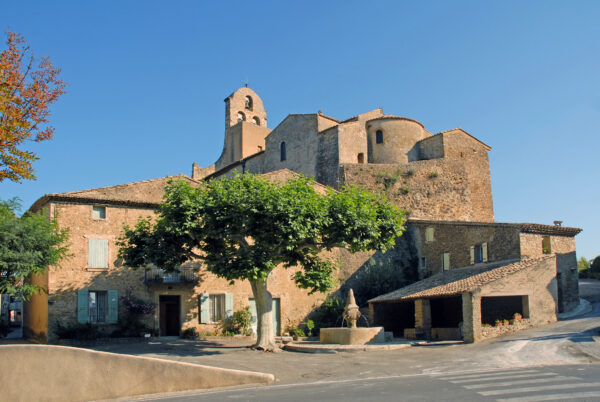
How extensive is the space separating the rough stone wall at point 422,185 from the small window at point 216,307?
531 inches

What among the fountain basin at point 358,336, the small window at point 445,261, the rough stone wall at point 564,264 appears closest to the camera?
the fountain basin at point 358,336

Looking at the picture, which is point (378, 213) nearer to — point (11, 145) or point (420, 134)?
point (11, 145)

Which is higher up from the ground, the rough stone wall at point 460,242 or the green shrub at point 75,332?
the rough stone wall at point 460,242

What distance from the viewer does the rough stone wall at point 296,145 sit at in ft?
130

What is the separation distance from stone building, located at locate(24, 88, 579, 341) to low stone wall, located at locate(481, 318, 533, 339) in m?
0.23

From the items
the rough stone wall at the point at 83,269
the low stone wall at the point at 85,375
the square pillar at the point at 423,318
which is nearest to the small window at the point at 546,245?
the square pillar at the point at 423,318

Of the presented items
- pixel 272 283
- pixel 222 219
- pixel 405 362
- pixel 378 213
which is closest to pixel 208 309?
pixel 272 283

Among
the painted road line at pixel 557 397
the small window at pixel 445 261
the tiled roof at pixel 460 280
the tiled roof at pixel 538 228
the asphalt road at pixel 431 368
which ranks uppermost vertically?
the tiled roof at pixel 538 228

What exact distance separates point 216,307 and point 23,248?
31.8 feet

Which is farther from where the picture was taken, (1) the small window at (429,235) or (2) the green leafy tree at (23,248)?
(1) the small window at (429,235)

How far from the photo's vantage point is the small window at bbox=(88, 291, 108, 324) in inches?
931

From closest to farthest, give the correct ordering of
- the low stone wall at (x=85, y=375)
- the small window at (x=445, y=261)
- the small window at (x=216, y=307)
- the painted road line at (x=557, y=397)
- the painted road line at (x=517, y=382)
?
the painted road line at (x=557, y=397), the painted road line at (x=517, y=382), the low stone wall at (x=85, y=375), the small window at (x=216, y=307), the small window at (x=445, y=261)

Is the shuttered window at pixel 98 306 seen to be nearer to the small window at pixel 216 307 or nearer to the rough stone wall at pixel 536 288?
the small window at pixel 216 307

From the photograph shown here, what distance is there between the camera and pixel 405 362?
17.0m
